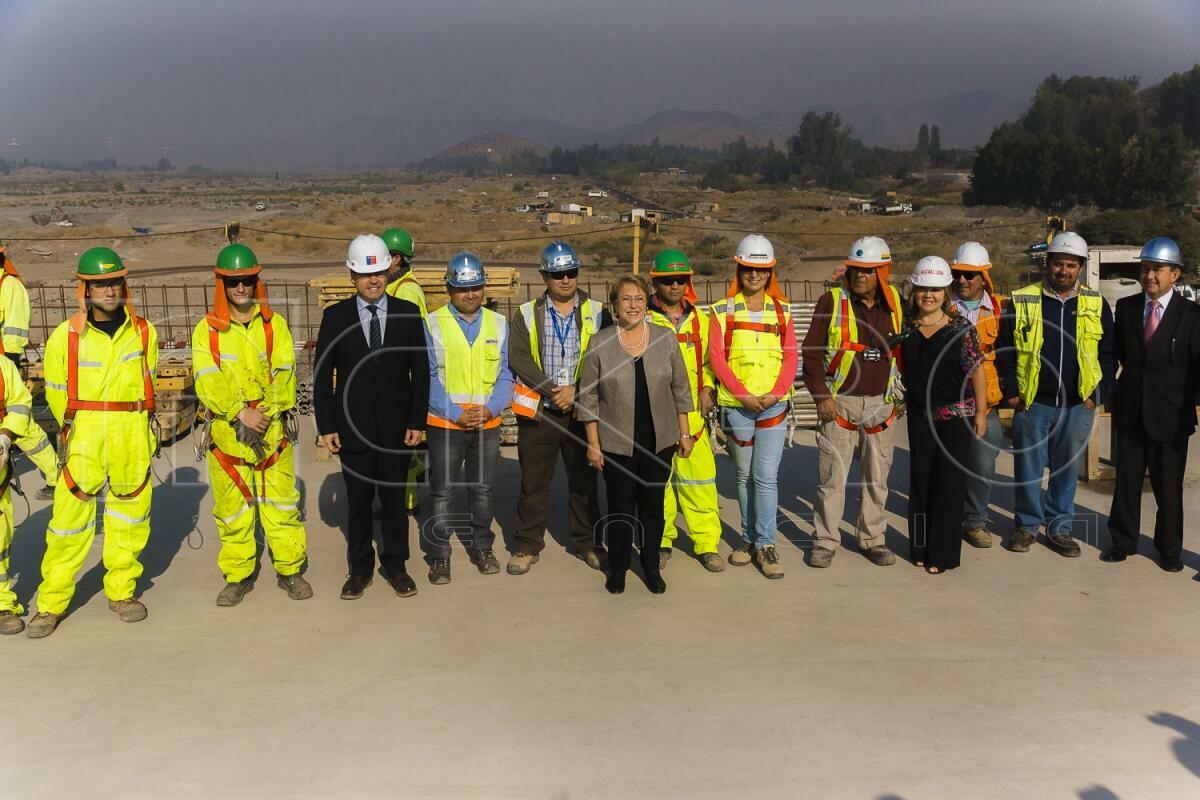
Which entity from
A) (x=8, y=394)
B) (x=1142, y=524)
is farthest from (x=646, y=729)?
(x=1142, y=524)

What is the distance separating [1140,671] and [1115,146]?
6273 cm

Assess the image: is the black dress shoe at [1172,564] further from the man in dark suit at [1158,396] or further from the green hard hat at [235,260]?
the green hard hat at [235,260]

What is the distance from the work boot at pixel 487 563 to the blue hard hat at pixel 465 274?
5.67ft

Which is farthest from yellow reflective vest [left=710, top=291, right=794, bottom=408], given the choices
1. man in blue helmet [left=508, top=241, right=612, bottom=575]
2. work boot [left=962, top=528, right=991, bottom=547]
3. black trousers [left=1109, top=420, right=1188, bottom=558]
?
black trousers [left=1109, top=420, right=1188, bottom=558]

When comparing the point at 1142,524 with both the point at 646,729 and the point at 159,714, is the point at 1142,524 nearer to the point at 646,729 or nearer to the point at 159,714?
the point at 646,729

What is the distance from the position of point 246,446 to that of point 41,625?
1430mm

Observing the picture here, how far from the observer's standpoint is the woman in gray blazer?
6.11 metres

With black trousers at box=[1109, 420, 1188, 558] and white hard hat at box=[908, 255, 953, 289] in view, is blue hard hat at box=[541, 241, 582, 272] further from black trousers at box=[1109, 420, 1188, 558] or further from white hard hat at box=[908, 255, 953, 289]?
black trousers at box=[1109, 420, 1188, 558]

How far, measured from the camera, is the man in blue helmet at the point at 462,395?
6375 mm

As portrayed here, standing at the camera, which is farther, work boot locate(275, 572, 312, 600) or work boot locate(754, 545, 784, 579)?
work boot locate(754, 545, 784, 579)

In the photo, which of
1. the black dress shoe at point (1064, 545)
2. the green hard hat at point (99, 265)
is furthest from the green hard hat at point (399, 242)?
the black dress shoe at point (1064, 545)

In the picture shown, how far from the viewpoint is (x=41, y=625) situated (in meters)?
5.70

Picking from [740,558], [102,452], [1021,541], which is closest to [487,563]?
[740,558]

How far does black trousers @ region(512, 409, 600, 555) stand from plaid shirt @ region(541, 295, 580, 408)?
28 cm
